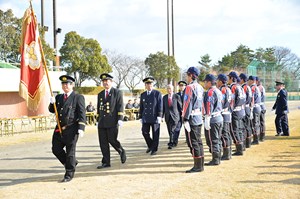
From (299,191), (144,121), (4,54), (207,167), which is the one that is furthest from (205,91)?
(4,54)

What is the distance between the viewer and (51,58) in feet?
94.2

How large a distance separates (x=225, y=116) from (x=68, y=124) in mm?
3675

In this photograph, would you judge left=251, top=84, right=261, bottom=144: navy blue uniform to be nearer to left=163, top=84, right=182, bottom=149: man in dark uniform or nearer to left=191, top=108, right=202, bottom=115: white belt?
left=163, top=84, right=182, bottom=149: man in dark uniform

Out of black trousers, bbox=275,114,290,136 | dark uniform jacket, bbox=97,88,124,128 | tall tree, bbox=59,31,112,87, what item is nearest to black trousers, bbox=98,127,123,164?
dark uniform jacket, bbox=97,88,124,128

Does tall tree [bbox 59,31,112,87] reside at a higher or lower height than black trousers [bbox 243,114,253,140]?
higher

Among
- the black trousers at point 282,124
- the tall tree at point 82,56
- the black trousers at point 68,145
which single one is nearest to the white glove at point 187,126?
the black trousers at point 68,145

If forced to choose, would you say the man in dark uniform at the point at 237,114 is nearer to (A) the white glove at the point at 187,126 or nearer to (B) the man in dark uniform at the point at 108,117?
(A) the white glove at the point at 187,126

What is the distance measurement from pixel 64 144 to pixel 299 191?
13.6 feet

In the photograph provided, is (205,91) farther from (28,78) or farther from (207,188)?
(28,78)

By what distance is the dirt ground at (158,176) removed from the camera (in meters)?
5.89

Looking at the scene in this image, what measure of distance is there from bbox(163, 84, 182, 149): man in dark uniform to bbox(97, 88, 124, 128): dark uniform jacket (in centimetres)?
312

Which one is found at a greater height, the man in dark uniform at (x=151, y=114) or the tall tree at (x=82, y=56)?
the tall tree at (x=82, y=56)

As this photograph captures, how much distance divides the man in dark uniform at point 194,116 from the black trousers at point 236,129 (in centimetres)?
194

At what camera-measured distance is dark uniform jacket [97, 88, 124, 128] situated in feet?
26.6
